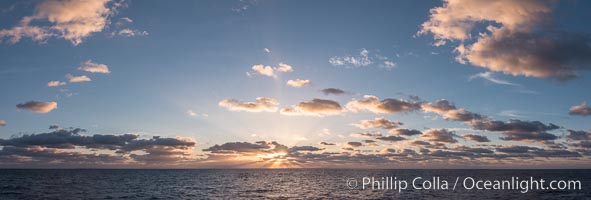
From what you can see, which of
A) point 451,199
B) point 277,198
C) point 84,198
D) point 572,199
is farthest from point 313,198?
point 572,199

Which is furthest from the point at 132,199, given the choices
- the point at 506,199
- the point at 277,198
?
the point at 506,199

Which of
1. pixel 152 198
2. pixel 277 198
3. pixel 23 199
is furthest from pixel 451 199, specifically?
pixel 23 199

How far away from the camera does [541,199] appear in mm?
77062

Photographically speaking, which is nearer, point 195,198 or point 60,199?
point 60,199

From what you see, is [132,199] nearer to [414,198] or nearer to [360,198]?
[360,198]

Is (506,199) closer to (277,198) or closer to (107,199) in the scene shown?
(277,198)

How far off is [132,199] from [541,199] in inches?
3043

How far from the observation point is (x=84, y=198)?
7850 centimetres

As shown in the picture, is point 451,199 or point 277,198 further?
point 277,198

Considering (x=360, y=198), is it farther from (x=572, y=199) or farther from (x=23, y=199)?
(x=23, y=199)

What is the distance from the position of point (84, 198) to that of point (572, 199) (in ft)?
305

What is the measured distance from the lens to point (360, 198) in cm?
7769

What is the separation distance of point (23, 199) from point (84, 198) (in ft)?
32.5

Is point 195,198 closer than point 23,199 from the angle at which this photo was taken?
No
